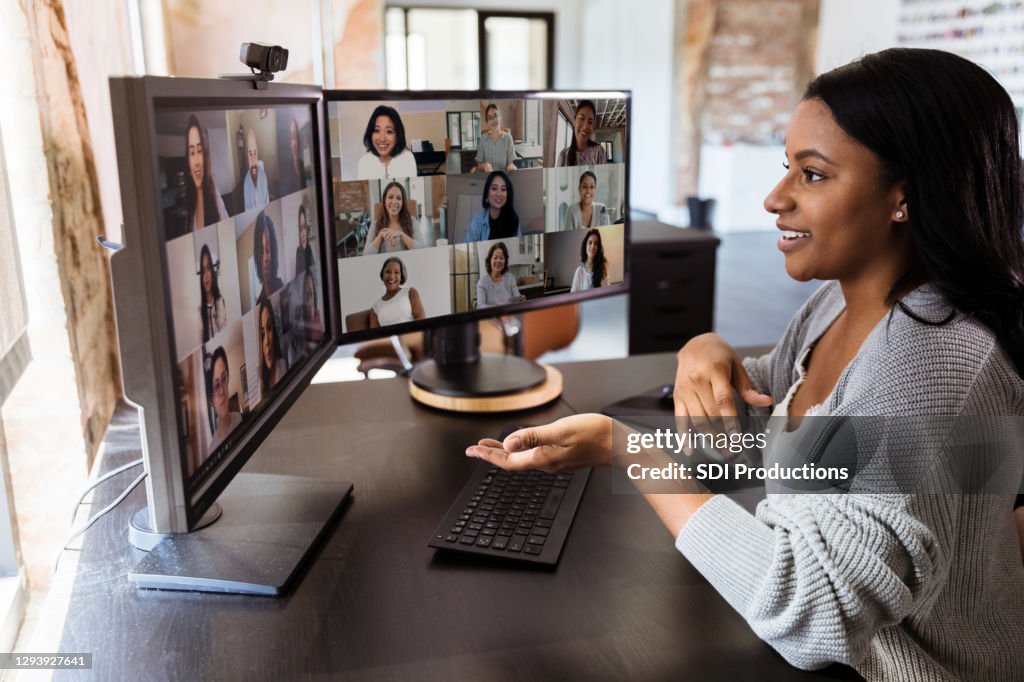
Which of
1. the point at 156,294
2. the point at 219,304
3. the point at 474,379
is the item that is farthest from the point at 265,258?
the point at 474,379

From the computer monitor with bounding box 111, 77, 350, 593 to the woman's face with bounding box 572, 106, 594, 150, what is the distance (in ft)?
1.50

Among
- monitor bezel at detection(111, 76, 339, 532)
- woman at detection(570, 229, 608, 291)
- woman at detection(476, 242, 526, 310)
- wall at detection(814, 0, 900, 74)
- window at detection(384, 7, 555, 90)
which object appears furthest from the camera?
window at detection(384, 7, 555, 90)

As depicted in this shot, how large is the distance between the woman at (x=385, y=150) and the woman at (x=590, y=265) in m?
0.37

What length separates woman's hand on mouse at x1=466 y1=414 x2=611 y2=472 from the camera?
0.93 metres

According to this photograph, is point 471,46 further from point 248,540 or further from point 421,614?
point 421,614

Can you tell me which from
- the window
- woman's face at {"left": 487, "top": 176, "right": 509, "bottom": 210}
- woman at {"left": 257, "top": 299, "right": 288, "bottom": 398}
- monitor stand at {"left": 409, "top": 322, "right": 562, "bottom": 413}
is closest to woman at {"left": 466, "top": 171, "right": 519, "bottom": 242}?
woman's face at {"left": 487, "top": 176, "right": 509, "bottom": 210}

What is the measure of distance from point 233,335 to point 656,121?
8.28 meters

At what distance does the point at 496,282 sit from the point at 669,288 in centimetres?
180

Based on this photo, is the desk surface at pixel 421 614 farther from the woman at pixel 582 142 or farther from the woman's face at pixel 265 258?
the woman at pixel 582 142

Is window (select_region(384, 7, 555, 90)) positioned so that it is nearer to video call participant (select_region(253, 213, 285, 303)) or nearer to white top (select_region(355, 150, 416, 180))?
white top (select_region(355, 150, 416, 180))

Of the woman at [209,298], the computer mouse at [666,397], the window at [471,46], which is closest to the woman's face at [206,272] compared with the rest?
the woman at [209,298]

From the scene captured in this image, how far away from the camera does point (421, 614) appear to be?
0.86m

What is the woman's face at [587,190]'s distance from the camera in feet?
4.79

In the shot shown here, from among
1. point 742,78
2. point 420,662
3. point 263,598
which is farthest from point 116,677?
point 742,78
